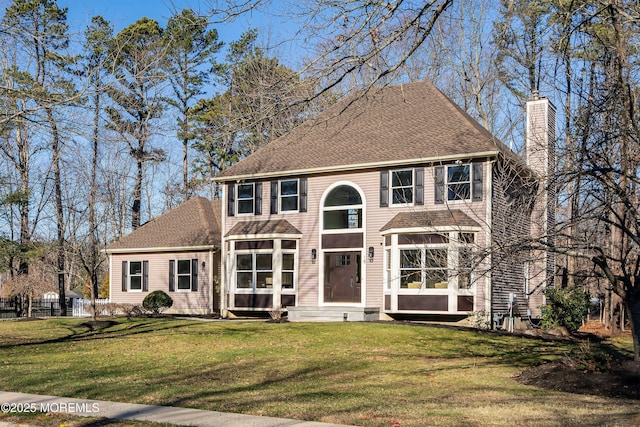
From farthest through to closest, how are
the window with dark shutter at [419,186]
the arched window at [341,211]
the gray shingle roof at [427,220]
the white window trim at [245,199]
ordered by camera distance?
the white window trim at [245,199] < the arched window at [341,211] < the window with dark shutter at [419,186] < the gray shingle roof at [427,220]

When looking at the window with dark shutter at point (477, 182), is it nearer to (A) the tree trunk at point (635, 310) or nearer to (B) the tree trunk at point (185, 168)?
(A) the tree trunk at point (635, 310)

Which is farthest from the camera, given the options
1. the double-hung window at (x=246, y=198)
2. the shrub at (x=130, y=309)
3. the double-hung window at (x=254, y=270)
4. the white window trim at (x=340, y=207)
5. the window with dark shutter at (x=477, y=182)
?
the shrub at (x=130, y=309)

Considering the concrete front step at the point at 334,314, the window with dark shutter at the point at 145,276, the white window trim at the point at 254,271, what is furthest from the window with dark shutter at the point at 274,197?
the window with dark shutter at the point at 145,276

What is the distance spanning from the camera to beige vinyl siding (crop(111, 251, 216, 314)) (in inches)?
1232

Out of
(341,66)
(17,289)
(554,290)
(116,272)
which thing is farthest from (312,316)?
(341,66)

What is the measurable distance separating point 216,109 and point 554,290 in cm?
2679

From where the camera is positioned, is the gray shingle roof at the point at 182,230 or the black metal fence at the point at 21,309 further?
the black metal fence at the point at 21,309

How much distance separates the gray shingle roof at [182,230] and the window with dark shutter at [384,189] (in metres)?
9.46

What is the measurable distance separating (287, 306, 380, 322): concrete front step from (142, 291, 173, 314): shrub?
25.5ft

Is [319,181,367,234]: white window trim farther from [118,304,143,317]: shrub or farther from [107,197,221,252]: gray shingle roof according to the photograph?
[118,304,143,317]: shrub

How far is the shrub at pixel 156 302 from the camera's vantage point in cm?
3055

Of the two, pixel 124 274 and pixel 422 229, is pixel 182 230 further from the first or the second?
pixel 422 229

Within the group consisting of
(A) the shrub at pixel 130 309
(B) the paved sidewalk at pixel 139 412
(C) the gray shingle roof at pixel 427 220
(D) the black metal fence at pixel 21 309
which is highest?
(C) the gray shingle roof at pixel 427 220

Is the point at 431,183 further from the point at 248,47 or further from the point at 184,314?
the point at 248,47
